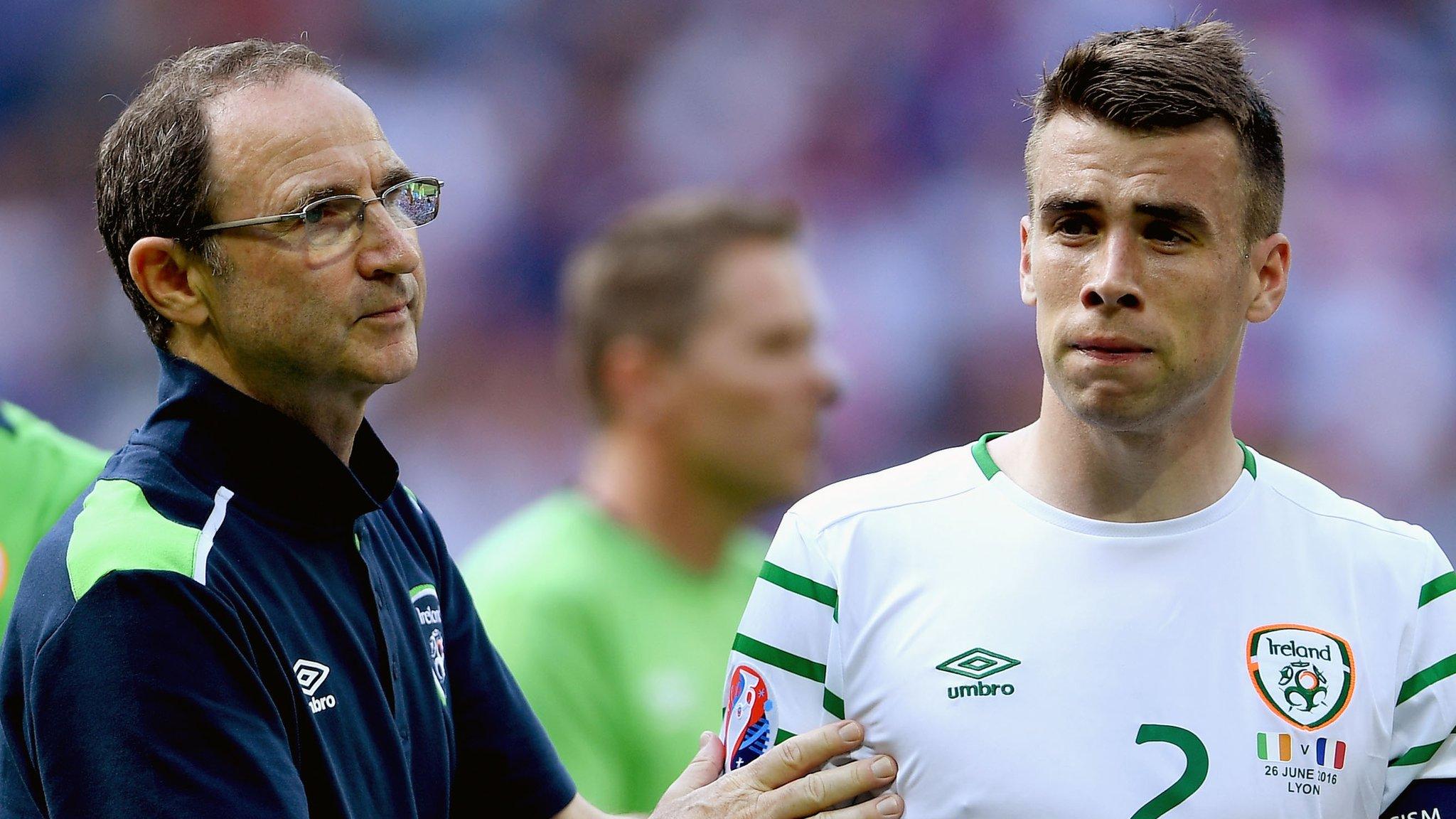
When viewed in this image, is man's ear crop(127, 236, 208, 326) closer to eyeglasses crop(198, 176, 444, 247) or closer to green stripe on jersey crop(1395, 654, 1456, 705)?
eyeglasses crop(198, 176, 444, 247)

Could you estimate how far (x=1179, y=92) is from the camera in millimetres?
2154

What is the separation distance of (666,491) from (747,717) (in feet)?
9.04

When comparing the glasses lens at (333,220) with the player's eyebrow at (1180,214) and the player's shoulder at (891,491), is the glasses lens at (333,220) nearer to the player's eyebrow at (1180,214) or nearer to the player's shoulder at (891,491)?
the player's shoulder at (891,491)

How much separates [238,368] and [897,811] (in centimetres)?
115

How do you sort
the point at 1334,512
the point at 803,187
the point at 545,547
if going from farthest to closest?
the point at 803,187 < the point at 545,547 < the point at 1334,512

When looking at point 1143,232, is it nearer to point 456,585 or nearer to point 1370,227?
point 456,585

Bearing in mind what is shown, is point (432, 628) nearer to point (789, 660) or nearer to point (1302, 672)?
point (789, 660)

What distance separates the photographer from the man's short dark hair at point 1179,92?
2152 millimetres

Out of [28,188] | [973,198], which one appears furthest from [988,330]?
[28,188]

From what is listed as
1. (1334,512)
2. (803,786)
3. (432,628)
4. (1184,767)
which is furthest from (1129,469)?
(432,628)

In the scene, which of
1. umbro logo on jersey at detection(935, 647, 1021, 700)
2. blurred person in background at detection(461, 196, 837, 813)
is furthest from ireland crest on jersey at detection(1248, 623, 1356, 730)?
blurred person in background at detection(461, 196, 837, 813)

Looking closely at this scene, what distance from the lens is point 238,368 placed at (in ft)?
7.36

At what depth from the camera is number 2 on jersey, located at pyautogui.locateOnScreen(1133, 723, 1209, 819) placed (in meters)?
2.04

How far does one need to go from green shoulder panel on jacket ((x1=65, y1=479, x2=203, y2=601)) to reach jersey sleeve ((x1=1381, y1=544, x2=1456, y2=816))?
5.49ft
